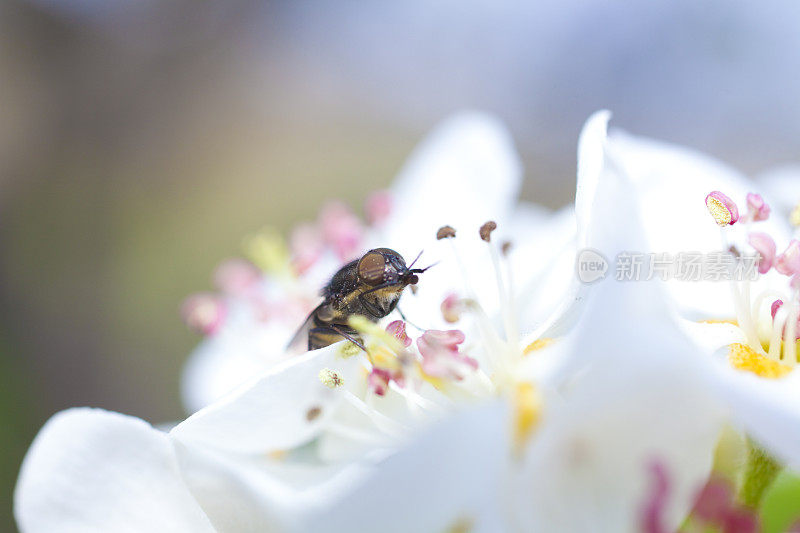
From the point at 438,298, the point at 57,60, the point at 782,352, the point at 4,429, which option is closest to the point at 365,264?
the point at 438,298

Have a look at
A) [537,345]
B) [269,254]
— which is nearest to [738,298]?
[537,345]

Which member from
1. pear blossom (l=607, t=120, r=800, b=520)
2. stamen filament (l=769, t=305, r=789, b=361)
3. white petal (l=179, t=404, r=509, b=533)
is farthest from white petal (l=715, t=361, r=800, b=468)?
stamen filament (l=769, t=305, r=789, b=361)

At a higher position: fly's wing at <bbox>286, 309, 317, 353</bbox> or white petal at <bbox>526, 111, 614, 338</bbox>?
white petal at <bbox>526, 111, 614, 338</bbox>

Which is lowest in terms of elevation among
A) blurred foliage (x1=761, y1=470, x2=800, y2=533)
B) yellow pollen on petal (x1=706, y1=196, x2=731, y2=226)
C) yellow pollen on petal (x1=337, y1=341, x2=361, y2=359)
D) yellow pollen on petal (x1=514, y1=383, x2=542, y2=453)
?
blurred foliage (x1=761, y1=470, x2=800, y2=533)

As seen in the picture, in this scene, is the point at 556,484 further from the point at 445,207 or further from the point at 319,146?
the point at 319,146

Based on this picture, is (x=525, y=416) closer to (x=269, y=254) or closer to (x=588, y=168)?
(x=588, y=168)

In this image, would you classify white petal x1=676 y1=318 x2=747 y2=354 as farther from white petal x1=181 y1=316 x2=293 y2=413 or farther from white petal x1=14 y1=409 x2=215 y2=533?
white petal x1=181 y1=316 x2=293 y2=413
